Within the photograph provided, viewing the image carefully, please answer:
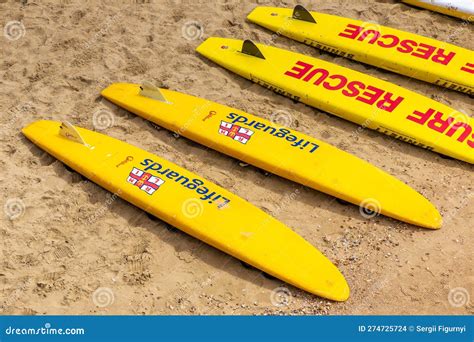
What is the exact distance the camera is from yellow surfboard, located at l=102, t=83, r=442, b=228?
6.39 m

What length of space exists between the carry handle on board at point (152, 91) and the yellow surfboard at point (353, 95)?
47.3 inches

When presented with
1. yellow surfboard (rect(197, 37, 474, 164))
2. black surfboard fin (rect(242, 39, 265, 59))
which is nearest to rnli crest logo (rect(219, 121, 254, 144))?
yellow surfboard (rect(197, 37, 474, 164))

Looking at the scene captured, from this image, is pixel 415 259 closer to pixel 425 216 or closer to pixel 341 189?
pixel 425 216

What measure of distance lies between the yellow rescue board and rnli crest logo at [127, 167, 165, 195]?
5.49 metres

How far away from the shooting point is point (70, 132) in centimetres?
716

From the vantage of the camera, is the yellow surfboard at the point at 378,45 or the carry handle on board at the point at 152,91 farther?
the yellow surfboard at the point at 378,45

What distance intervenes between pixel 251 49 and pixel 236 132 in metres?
1.80

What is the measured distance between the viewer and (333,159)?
6781 millimetres

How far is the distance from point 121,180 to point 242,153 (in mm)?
1439

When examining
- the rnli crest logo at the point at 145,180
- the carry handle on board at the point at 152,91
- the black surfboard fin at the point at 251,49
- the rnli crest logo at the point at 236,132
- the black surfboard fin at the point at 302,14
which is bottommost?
the rnli crest logo at the point at 145,180

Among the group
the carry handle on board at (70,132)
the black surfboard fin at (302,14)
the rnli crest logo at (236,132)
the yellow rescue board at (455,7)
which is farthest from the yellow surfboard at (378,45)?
the carry handle on board at (70,132)

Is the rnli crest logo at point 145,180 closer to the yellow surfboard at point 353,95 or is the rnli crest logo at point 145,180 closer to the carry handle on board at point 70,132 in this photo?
the carry handle on board at point 70,132

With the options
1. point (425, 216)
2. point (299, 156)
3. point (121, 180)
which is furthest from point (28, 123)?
point (425, 216)

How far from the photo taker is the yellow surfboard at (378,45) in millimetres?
8016
